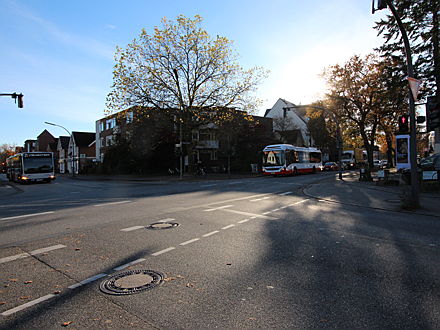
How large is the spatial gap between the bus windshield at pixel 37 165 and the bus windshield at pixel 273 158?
2192 centimetres

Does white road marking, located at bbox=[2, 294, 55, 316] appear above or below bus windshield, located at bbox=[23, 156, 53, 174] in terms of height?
below

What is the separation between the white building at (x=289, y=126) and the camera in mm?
50156

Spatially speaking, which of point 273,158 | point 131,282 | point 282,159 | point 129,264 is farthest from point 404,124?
point 273,158

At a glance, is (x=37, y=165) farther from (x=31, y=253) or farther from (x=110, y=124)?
(x=110, y=124)

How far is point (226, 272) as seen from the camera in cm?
402

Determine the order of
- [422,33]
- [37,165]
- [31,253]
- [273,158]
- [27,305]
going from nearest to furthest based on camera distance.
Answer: [27,305] → [31,253] → [422,33] → [37,165] → [273,158]

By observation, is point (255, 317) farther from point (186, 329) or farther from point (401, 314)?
point (401, 314)

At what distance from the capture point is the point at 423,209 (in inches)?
369

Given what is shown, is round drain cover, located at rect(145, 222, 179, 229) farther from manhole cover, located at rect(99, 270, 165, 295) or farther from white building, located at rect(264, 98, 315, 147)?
white building, located at rect(264, 98, 315, 147)

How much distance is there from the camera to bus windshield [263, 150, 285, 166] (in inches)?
1135

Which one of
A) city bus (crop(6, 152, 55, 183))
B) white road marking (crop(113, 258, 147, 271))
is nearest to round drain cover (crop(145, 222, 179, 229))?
white road marking (crop(113, 258, 147, 271))

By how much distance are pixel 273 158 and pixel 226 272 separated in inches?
1017

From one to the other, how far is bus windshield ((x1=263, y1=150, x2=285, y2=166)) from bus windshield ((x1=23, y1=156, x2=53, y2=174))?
863 inches

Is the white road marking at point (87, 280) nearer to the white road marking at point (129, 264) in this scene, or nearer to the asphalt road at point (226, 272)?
the asphalt road at point (226, 272)
